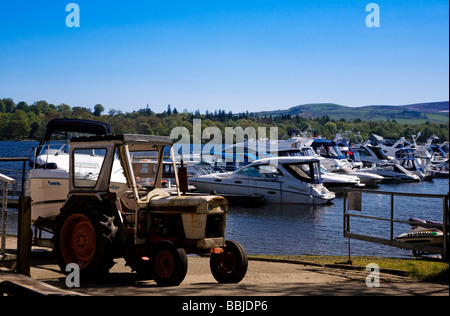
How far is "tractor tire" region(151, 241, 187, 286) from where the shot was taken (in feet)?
32.4

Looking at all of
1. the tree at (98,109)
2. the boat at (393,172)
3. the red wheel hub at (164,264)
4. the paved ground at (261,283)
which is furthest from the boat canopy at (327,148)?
the tree at (98,109)

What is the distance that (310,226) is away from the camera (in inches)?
1199

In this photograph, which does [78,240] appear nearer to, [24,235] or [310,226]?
[24,235]

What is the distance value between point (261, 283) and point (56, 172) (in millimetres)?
6682

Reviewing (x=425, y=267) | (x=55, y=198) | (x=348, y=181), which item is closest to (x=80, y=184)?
(x=55, y=198)

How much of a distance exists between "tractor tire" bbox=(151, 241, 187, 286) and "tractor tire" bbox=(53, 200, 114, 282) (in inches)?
32.2

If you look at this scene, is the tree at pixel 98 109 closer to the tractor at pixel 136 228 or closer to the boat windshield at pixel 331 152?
the boat windshield at pixel 331 152

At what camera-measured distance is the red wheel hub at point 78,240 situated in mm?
10727

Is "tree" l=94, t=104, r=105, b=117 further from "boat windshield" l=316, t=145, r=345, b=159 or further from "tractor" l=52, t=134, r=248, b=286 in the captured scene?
"tractor" l=52, t=134, r=248, b=286
